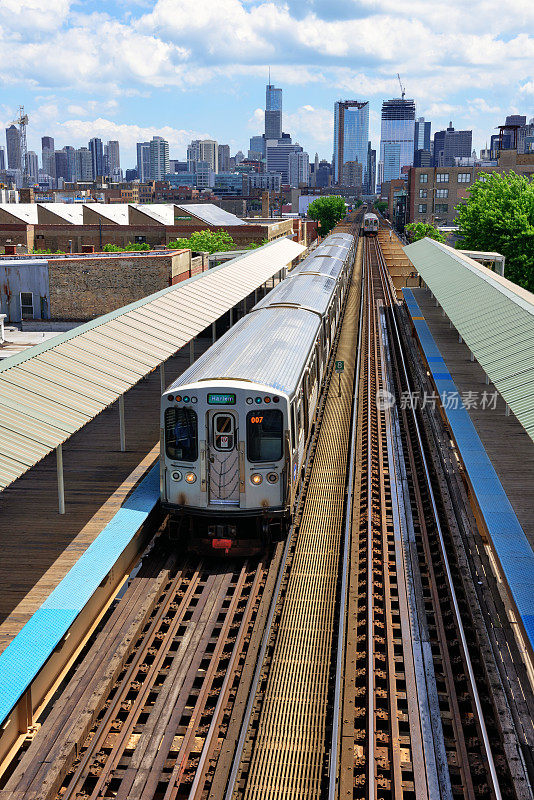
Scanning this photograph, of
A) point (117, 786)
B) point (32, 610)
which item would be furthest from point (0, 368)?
point (117, 786)

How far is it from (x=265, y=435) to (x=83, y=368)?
4012 mm

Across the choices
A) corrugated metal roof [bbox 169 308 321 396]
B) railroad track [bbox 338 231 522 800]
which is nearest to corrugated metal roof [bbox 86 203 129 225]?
corrugated metal roof [bbox 169 308 321 396]

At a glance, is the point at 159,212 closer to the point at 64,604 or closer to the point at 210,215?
the point at 210,215

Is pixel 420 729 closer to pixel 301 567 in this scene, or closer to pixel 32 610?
pixel 301 567

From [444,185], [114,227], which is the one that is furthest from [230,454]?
[444,185]

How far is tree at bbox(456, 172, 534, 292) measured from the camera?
125 ft

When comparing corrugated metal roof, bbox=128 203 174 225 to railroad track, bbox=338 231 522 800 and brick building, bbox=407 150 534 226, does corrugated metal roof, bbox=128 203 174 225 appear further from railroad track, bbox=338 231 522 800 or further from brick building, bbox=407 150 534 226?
railroad track, bbox=338 231 522 800

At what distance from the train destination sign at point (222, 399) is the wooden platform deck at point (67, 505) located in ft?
9.81

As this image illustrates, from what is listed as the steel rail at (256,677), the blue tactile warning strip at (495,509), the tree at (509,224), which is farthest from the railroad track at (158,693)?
the tree at (509,224)

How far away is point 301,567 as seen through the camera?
44.9 feet

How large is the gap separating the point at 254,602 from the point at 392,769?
13.5ft

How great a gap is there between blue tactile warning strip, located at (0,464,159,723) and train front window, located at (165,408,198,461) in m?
1.32

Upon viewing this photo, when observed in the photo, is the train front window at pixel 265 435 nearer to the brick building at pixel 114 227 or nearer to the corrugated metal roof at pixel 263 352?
the corrugated metal roof at pixel 263 352

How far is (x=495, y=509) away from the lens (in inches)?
566
